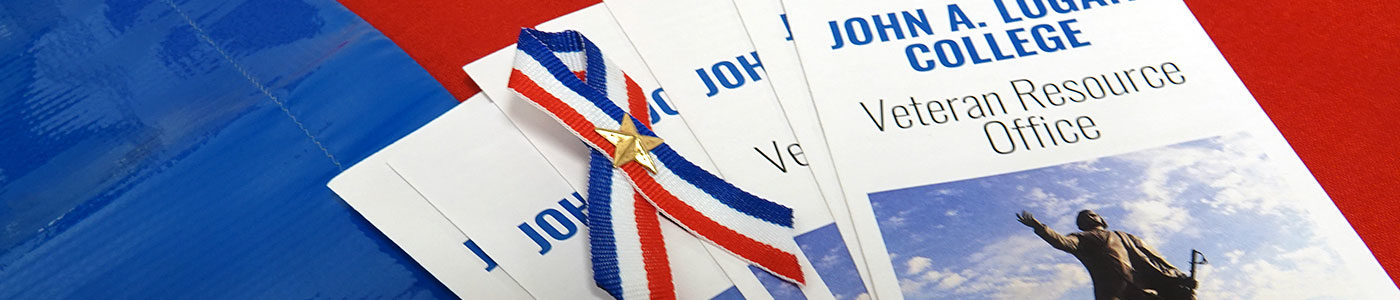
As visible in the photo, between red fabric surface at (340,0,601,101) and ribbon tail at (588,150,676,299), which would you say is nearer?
ribbon tail at (588,150,676,299)

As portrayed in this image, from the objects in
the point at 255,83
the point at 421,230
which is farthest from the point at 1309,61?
the point at 255,83

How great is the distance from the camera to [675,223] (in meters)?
0.50

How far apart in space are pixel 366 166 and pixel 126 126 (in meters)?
0.17

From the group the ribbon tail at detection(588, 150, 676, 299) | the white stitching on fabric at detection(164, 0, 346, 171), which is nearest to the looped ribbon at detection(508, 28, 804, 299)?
the ribbon tail at detection(588, 150, 676, 299)

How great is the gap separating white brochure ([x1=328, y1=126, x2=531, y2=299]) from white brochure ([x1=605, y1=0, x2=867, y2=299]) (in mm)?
149

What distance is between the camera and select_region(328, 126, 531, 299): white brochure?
47 centimetres

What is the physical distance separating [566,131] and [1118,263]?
12.7 inches

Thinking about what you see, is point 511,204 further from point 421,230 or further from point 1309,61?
point 1309,61

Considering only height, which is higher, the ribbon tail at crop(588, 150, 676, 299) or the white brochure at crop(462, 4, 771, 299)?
the white brochure at crop(462, 4, 771, 299)

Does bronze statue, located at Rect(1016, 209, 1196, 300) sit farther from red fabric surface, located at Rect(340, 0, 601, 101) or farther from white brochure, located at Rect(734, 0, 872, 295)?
red fabric surface, located at Rect(340, 0, 601, 101)

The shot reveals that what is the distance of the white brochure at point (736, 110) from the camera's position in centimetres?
50

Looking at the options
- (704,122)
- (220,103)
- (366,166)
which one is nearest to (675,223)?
(704,122)

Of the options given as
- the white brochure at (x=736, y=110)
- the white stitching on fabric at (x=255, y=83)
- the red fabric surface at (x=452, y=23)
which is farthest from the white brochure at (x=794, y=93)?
the white stitching on fabric at (x=255, y=83)

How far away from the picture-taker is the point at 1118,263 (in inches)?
18.7
